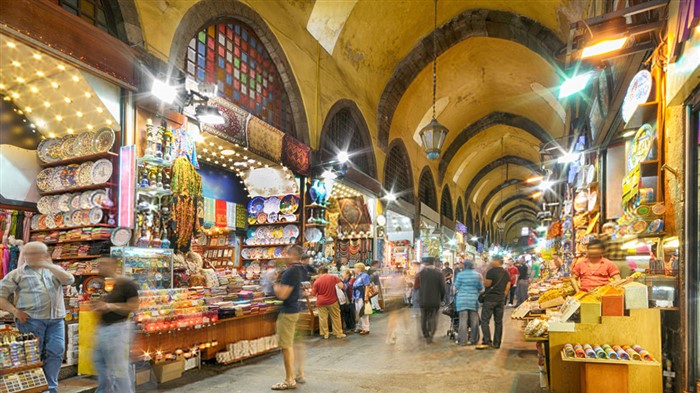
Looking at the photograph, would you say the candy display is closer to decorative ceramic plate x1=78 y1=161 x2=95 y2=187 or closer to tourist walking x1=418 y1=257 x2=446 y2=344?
tourist walking x1=418 y1=257 x2=446 y2=344

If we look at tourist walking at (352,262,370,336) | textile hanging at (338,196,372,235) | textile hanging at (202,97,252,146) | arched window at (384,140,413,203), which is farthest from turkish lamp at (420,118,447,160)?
Result: arched window at (384,140,413,203)

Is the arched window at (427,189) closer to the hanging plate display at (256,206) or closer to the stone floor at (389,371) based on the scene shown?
the hanging plate display at (256,206)

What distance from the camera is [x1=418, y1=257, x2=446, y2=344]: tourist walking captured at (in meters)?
8.47

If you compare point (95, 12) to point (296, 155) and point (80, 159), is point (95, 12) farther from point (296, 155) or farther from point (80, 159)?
point (296, 155)

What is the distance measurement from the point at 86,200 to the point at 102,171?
18.2 inches

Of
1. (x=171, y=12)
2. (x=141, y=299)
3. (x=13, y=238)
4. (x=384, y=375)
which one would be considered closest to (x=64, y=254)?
(x=13, y=238)

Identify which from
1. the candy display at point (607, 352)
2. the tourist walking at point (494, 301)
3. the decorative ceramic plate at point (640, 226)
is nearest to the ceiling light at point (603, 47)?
the decorative ceramic plate at point (640, 226)

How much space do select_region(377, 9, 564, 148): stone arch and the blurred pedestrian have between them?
38.8 feet

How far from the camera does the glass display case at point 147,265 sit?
6.28m

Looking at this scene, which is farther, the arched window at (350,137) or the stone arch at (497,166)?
the stone arch at (497,166)

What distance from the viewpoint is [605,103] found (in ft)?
26.5

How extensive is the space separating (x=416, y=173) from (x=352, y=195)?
251 inches

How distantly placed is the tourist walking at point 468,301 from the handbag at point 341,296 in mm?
2435

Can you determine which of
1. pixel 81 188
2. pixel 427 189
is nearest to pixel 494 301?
pixel 81 188
